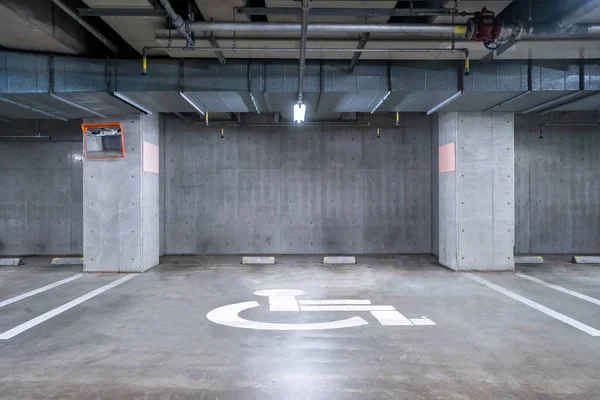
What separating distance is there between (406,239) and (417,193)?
5.30ft

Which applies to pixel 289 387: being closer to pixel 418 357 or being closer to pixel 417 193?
pixel 418 357

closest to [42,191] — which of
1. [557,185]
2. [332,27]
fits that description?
[332,27]

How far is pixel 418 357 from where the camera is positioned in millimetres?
4418

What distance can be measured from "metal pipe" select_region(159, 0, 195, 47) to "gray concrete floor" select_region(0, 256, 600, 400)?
4269 millimetres

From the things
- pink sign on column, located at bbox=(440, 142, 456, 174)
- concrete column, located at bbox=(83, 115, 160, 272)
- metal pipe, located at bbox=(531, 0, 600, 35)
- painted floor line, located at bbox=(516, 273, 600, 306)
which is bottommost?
painted floor line, located at bbox=(516, 273, 600, 306)

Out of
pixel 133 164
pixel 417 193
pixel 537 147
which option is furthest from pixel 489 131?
pixel 133 164

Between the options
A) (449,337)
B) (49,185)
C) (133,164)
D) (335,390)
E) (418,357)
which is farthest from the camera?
(49,185)

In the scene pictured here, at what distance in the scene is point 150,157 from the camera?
10211mm

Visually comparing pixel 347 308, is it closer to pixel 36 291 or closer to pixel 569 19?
pixel 569 19

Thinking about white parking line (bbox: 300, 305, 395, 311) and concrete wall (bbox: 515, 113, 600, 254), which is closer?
white parking line (bbox: 300, 305, 395, 311)

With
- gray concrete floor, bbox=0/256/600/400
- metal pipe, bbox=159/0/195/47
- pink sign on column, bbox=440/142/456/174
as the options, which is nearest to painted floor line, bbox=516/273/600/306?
gray concrete floor, bbox=0/256/600/400

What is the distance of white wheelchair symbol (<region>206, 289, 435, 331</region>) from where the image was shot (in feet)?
18.1

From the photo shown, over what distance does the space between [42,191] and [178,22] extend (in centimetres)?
1059

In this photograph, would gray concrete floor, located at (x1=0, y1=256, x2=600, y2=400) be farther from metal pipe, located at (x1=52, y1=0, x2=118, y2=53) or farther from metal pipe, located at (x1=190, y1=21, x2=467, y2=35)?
metal pipe, located at (x1=52, y1=0, x2=118, y2=53)
